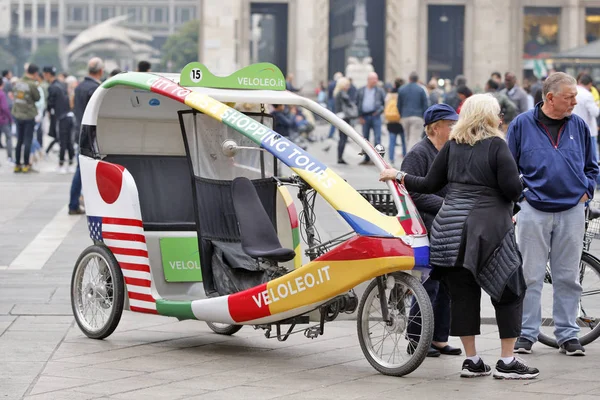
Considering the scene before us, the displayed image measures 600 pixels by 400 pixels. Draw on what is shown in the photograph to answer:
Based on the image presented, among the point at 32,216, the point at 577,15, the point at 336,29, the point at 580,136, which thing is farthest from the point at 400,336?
the point at 336,29

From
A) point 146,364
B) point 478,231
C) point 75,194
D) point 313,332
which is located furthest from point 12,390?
point 75,194

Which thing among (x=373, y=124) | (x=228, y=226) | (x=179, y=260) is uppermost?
(x=373, y=124)

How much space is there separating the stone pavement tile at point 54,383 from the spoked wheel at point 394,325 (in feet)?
5.05

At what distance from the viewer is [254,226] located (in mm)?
8250

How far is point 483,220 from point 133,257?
2.45 meters

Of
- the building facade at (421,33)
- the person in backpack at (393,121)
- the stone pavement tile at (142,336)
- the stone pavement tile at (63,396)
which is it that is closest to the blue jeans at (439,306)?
the stone pavement tile at (142,336)

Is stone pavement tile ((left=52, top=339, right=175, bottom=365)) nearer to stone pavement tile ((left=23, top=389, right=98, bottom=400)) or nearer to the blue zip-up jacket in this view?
stone pavement tile ((left=23, top=389, right=98, bottom=400))

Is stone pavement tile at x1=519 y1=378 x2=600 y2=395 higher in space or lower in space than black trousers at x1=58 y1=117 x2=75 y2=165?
lower

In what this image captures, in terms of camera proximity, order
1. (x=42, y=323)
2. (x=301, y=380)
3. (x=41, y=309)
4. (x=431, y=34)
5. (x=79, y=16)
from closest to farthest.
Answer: (x=301, y=380), (x=42, y=323), (x=41, y=309), (x=431, y=34), (x=79, y=16)

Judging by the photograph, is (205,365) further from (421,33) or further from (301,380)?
(421,33)

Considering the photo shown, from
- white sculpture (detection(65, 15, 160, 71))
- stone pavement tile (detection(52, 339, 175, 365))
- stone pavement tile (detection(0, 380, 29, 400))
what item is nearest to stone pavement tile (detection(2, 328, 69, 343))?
stone pavement tile (detection(52, 339, 175, 365))

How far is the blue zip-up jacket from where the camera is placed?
819 centimetres

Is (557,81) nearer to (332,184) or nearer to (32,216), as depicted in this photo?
(332,184)

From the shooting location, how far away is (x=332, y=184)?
751 cm
